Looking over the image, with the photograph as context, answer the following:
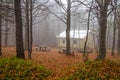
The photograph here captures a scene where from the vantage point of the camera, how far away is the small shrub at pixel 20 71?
379 inches

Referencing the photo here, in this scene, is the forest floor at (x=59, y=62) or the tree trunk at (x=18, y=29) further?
the tree trunk at (x=18, y=29)

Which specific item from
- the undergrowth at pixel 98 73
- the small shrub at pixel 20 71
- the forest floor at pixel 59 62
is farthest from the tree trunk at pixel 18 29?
the undergrowth at pixel 98 73

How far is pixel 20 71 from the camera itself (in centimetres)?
992

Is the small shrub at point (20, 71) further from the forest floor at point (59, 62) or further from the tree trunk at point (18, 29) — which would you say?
the tree trunk at point (18, 29)

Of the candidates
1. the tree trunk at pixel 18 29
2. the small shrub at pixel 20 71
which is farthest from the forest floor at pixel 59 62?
the tree trunk at pixel 18 29

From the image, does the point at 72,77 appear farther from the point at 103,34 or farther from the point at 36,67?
the point at 103,34

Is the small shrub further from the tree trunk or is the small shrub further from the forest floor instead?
the tree trunk

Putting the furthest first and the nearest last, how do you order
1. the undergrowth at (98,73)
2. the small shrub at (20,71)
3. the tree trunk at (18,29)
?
the tree trunk at (18,29), the small shrub at (20,71), the undergrowth at (98,73)

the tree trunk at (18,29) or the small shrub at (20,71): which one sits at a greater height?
the tree trunk at (18,29)

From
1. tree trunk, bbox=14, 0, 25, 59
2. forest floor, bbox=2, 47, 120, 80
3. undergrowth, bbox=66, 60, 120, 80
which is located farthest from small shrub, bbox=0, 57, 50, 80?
tree trunk, bbox=14, 0, 25, 59

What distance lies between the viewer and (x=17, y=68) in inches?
397

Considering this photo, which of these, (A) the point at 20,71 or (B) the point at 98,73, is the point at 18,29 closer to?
(A) the point at 20,71

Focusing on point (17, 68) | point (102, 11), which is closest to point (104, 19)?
point (102, 11)

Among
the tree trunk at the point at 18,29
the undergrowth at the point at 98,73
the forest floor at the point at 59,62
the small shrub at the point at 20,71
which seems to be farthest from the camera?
the tree trunk at the point at 18,29
